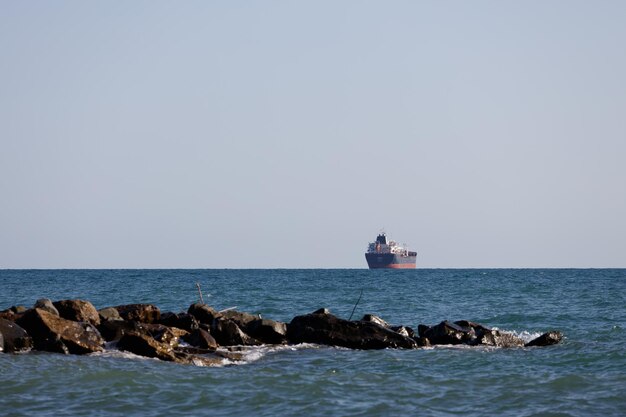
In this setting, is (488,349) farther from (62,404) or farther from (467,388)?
(62,404)

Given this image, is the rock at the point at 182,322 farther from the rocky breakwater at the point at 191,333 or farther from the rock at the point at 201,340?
the rock at the point at 201,340

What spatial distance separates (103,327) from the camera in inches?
1125

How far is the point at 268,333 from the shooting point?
30750 mm

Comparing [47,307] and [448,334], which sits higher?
[47,307]

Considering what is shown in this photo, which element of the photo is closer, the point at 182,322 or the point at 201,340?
the point at 201,340

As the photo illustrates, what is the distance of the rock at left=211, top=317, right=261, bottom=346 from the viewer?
29.9 meters

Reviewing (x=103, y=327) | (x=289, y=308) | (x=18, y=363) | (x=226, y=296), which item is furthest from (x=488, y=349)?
(x=226, y=296)

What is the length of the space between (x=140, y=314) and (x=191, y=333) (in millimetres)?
3562

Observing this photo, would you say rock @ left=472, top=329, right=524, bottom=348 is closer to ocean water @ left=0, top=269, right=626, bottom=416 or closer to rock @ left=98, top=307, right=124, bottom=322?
ocean water @ left=0, top=269, right=626, bottom=416

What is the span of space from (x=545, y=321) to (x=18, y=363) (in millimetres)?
26566

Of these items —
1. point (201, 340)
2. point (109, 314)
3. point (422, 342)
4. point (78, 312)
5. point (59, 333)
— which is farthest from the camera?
point (109, 314)

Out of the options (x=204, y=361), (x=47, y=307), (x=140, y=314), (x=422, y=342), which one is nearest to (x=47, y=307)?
(x=47, y=307)

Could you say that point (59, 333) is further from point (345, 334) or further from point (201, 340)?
point (345, 334)

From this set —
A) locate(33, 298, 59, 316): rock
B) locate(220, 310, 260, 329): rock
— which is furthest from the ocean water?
locate(33, 298, 59, 316): rock
